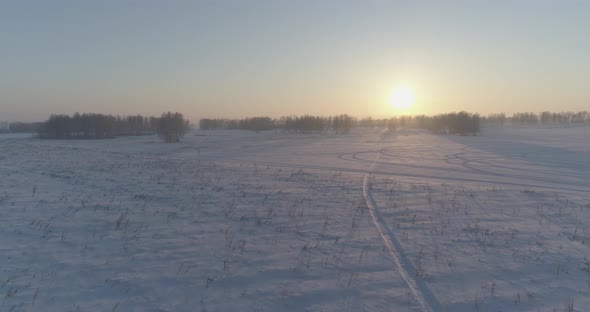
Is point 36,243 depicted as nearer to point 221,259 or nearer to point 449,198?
point 221,259

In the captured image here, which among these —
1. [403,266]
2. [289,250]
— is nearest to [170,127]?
[289,250]

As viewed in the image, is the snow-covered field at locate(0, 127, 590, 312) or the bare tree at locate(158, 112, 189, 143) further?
the bare tree at locate(158, 112, 189, 143)

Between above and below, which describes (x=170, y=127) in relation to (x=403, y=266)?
above

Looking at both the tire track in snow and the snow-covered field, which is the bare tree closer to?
the snow-covered field

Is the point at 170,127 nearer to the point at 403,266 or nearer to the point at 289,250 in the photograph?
the point at 289,250

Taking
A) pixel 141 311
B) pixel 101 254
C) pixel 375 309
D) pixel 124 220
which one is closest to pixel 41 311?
pixel 141 311

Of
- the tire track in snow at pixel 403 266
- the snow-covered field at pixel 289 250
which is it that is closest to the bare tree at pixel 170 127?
the snow-covered field at pixel 289 250

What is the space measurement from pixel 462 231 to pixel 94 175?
18602 mm

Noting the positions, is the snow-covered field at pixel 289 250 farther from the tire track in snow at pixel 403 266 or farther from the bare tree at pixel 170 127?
the bare tree at pixel 170 127

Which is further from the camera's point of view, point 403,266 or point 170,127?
point 170,127

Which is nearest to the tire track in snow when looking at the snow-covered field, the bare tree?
the snow-covered field

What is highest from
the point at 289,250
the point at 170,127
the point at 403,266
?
the point at 170,127

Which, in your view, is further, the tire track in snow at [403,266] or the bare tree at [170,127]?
the bare tree at [170,127]

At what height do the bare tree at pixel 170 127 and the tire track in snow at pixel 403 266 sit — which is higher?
the bare tree at pixel 170 127
